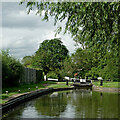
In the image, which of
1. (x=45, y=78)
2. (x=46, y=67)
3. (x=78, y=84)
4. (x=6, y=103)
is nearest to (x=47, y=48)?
(x=46, y=67)

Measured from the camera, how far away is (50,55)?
58.2m

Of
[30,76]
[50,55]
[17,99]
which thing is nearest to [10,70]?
[30,76]

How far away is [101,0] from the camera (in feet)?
27.1

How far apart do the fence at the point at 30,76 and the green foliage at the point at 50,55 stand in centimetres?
999

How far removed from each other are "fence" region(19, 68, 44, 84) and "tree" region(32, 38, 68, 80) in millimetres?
9995

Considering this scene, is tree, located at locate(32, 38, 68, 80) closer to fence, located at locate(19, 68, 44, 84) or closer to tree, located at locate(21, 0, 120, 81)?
fence, located at locate(19, 68, 44, 84)

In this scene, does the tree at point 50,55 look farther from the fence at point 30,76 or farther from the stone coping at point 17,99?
the stone coping at point 17,99

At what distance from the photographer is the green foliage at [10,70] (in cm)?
2578

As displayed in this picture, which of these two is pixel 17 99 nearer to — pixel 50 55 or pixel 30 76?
pixel 30 76

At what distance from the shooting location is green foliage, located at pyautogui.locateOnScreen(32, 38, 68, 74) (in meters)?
55.0

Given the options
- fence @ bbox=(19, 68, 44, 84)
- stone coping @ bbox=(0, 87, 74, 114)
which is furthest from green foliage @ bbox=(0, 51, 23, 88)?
stone coping @ bbox=(0, 87, 74, 114)

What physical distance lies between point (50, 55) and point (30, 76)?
71.7 ft

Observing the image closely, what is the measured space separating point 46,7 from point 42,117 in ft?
21.5

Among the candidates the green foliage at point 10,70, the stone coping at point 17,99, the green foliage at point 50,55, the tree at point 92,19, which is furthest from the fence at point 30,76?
the tree at point 92,19
